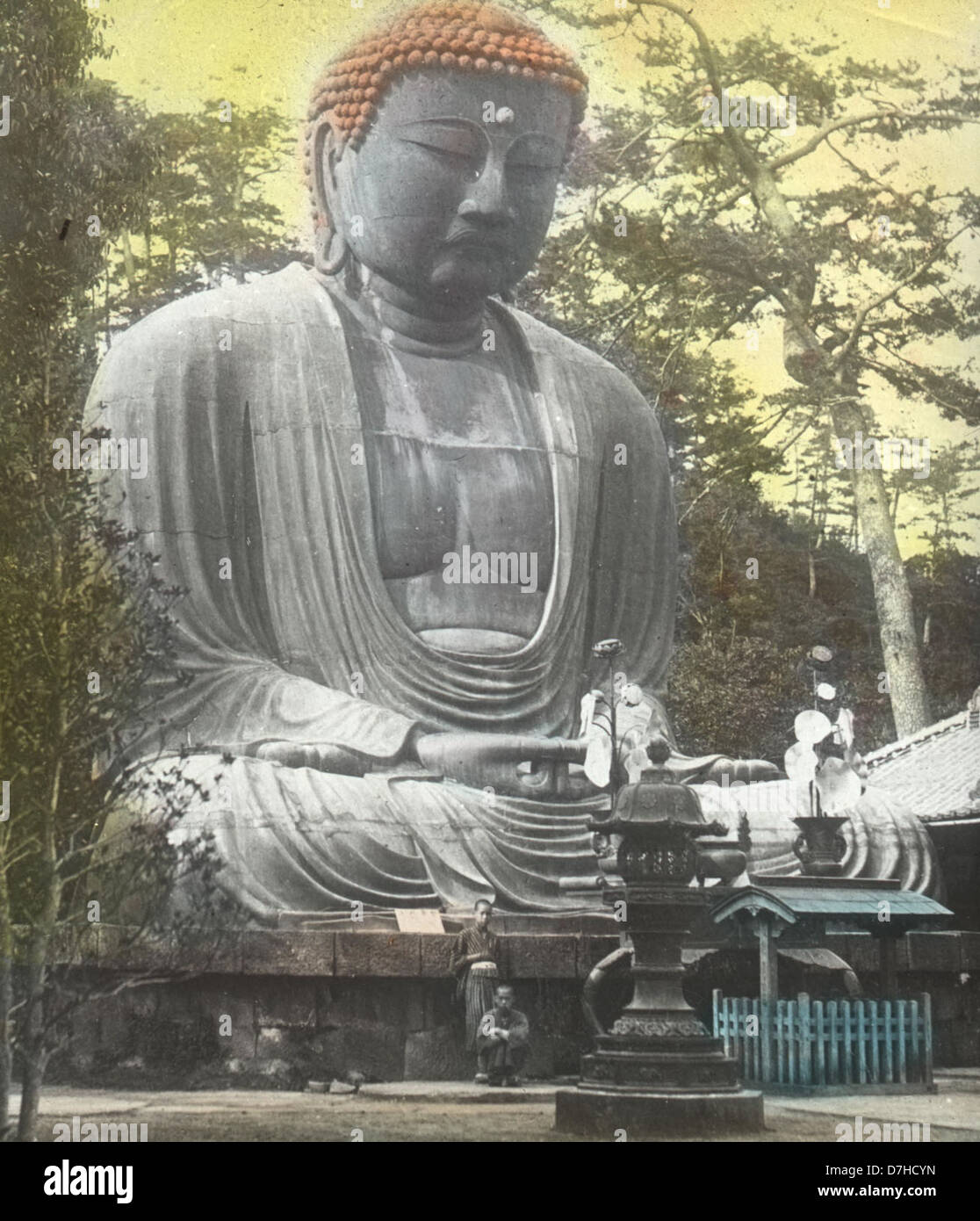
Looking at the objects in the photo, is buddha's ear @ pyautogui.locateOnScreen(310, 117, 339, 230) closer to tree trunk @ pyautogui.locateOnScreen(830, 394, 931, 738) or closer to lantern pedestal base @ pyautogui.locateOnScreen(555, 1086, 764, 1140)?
tree trunk @ pyautogui.locateOnScreen(830, 394, 931, 738)

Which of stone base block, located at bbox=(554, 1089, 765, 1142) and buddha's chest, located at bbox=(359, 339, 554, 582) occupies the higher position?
buddha's chest, located at bbox=(359, 339, 554, 582)

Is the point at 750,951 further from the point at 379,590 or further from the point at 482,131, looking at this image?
the point at 482,131

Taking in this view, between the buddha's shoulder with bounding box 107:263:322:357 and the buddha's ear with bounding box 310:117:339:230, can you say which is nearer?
the buddha's shoulder with bounding box 107:263:322:357

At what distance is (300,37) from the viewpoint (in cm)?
1288

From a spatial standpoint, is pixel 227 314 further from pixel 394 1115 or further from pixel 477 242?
pixel 394 1115

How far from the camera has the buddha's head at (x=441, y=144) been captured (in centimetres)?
1277

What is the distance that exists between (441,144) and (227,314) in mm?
1601

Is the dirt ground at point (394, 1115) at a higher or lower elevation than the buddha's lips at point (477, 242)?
lower

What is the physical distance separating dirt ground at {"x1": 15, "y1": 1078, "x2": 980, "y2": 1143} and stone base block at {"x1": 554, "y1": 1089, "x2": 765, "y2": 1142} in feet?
0.20

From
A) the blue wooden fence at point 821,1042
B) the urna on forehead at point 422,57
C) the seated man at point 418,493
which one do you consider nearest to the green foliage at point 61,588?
the seated man at point 418,493

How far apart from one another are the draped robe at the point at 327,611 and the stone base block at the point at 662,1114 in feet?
5.82

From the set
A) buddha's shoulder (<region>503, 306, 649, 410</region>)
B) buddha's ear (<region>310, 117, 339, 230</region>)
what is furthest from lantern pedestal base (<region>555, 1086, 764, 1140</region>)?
buddha's ear (<region>310, 117, 339, 230</region>)

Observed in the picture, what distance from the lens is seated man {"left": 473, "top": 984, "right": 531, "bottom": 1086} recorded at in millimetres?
10836

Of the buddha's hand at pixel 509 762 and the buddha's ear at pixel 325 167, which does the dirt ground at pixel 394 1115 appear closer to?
the buddha's hand at pixel 509 762
